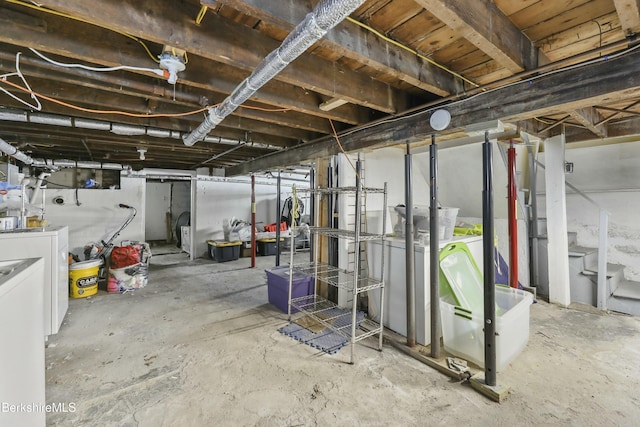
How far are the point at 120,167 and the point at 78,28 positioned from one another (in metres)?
4.70

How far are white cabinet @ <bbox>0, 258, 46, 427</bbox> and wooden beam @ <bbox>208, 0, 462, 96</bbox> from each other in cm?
123

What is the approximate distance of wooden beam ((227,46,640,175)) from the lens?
1.51 meters

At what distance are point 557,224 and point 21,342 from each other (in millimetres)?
4635

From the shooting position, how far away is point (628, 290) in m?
3.29

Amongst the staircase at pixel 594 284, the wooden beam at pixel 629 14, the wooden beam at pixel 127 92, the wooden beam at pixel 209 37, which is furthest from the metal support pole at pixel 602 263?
the wooden beam at pixel 127 92

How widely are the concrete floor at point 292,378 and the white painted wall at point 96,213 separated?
2.90m

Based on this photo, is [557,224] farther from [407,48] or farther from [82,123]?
[82,123]

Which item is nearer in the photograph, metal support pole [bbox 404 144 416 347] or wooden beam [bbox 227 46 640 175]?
wooden beam [bbox 227 46 640 175]

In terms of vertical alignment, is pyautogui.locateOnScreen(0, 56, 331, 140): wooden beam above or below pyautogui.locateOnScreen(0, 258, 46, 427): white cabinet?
above

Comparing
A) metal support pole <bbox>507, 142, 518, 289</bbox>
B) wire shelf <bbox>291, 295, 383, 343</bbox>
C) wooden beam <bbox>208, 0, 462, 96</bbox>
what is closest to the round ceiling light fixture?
wooden beam <bbox>208, 0, 462, 96</bbox>

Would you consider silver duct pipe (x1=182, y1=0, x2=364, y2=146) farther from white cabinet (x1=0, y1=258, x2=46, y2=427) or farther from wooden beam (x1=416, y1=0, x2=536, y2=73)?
white cabinet (x1=0, y1=258, x2=46, y2=427)

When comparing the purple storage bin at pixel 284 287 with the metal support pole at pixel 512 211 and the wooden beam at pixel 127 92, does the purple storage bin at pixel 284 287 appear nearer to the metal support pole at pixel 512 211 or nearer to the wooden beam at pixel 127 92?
the wooden beam at pixel 127 92

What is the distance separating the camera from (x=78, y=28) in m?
1.49

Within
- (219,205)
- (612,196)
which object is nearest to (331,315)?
(612,196)
